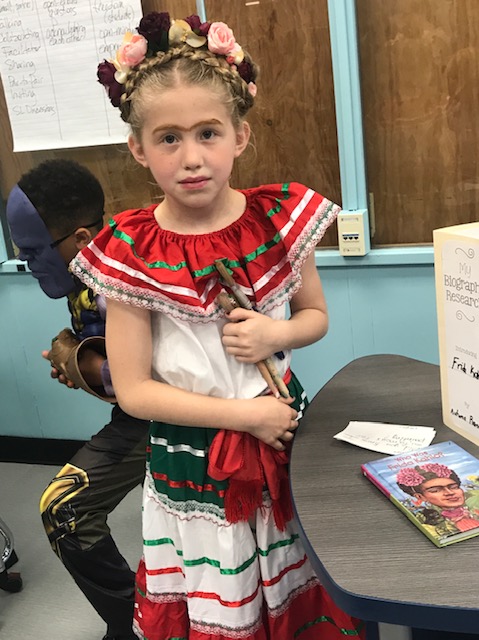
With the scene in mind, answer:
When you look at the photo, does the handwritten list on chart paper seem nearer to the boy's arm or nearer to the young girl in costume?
the boy's arm

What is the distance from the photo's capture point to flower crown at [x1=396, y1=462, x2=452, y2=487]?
0.86 metres

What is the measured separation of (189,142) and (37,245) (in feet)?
2.65

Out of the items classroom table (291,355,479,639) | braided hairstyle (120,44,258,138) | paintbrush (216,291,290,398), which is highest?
braided hairstyle (120,44,258,138)

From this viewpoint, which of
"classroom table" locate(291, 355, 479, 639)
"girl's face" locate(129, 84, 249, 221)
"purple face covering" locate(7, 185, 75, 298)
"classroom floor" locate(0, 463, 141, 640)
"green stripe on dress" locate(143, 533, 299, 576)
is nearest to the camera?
"classroom table" locate(291, 355, 479, 639)

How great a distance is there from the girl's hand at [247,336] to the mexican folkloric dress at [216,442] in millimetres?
29

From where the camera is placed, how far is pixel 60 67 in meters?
2.24

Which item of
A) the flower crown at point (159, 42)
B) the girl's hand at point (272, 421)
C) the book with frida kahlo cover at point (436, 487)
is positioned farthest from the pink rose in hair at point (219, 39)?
the book with frida kahlo cover at point (436, 487)

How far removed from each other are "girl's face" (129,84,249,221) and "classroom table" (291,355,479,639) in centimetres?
43

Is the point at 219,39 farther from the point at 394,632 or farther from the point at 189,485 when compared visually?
the point at 394,632

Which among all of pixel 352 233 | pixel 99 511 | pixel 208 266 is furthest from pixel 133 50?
pixel 352 233

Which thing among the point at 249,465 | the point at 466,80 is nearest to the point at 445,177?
the point at 466,80

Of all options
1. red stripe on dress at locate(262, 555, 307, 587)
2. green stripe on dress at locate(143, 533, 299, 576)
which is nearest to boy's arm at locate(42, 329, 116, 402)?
green stripe on dress at locate(143, 533, 299, 576)

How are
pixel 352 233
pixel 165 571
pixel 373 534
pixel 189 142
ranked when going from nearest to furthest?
pixel 373 534
pixel 189 142
pixel 165 571
pixel 352 233

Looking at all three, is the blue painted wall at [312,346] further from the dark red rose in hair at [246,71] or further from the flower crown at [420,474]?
the flower crown at [420,474]
